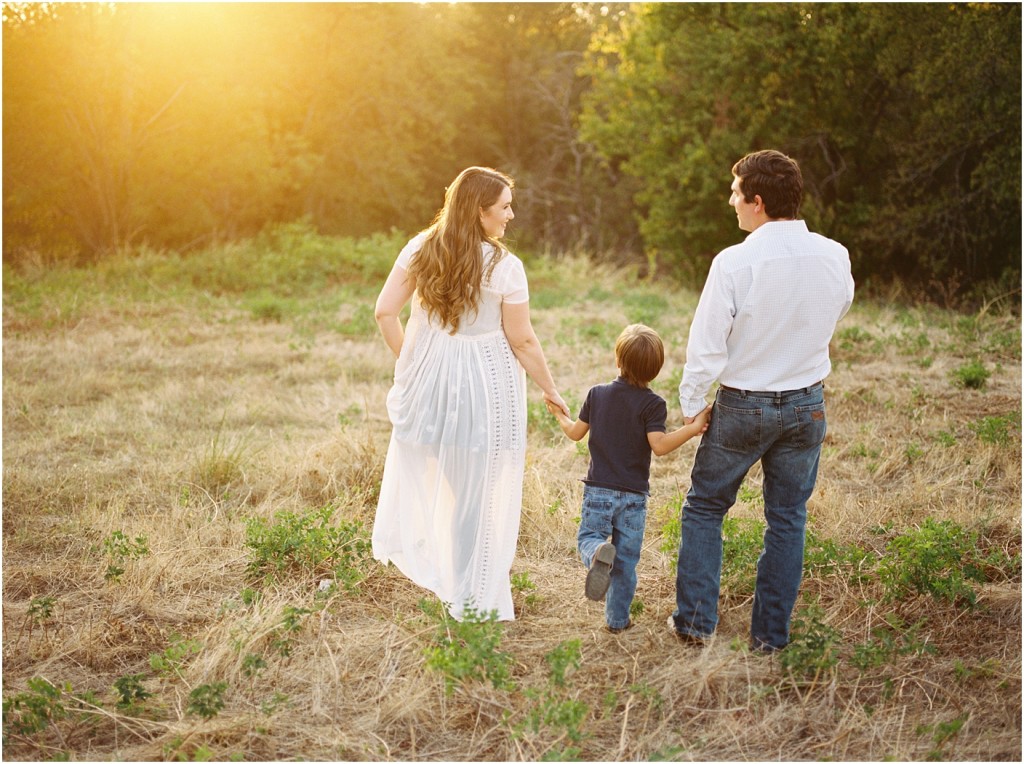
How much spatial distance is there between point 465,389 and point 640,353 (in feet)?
2.63

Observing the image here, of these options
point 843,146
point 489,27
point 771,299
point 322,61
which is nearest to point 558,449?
point 771,299

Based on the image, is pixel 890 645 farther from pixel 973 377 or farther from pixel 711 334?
pixel 973 377

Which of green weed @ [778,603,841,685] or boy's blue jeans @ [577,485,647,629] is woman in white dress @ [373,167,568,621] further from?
green weed @ [778,603,841,685]

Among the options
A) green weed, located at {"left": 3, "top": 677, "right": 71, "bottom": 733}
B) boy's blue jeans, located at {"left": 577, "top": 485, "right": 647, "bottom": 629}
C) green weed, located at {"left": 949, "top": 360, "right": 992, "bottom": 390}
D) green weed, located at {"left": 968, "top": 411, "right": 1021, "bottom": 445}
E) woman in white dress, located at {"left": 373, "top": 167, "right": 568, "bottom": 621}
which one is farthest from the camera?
green weed, located at {"left": 949, "top": 360, "right": 992, "bottom": 390}

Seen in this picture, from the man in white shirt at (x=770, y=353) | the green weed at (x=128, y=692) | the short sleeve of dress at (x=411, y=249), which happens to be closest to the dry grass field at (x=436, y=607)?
the green weed at (x=128, y=692)

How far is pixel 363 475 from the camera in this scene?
19.1 ft

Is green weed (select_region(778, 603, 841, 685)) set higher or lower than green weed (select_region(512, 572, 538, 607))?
higher

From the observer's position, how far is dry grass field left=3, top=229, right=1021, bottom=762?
329 cm

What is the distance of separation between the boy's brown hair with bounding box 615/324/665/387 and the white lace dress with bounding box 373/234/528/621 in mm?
543

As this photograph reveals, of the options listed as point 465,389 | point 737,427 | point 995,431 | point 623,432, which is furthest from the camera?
point 995,431

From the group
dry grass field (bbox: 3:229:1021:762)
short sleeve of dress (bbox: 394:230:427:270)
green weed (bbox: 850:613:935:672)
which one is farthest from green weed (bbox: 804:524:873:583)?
short sleeve of dress (bbox: 394:230:427:270)

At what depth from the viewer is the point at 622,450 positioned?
3.73 m

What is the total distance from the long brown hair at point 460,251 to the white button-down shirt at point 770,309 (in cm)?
97

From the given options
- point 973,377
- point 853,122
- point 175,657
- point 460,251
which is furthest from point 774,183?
point 853,122
